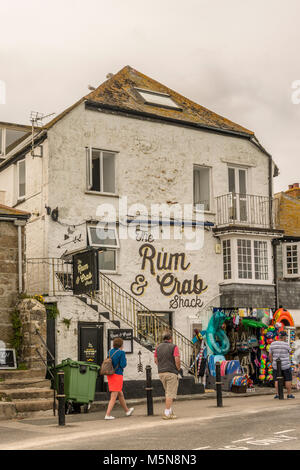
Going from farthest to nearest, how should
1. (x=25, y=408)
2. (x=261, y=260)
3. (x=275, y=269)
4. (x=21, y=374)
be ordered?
(x=275, y=269), (x=261, y=260), (x=21, y=374), (x=25, y=408)

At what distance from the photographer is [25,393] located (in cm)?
1471

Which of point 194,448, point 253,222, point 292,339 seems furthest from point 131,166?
point 194,448

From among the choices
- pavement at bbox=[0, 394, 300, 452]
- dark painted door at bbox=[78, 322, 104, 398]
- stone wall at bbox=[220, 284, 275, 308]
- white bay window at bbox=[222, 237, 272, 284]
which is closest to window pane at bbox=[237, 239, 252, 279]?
white bay window at bbox=[222, 237, 272, 284]

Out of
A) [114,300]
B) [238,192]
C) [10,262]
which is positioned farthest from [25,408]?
[238,192]

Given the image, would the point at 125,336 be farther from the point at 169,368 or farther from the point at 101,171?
the point at 169,368

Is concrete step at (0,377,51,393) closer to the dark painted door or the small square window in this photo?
the dark painted door

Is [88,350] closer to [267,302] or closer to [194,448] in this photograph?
[267,302]

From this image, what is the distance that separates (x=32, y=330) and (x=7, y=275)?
164 cm

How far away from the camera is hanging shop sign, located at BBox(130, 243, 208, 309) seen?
67.0 ft

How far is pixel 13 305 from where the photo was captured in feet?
54.6

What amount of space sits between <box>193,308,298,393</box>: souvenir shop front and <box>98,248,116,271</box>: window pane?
3.51 m

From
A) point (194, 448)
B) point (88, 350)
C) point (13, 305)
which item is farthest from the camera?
point (88, 350)
